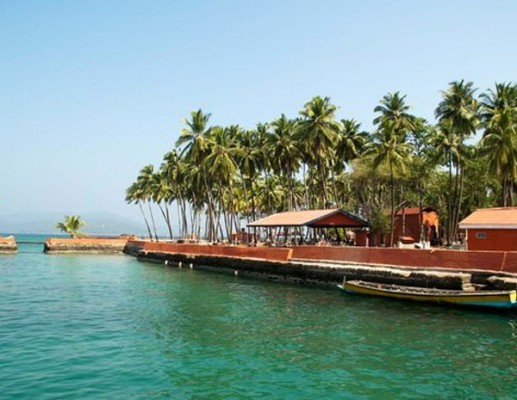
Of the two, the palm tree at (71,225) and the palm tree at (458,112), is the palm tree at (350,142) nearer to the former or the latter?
the palm tree at (458,112)

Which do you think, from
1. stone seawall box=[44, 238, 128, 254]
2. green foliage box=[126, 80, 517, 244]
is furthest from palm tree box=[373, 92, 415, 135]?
stone seawall box=[44, 238, 128, 254]

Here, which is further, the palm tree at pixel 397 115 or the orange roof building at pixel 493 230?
the palm tree at pixel 397 115

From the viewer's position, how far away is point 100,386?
44.7ft

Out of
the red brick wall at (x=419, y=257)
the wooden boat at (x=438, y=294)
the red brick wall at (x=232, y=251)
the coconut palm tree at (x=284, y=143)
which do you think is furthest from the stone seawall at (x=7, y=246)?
the wooden boat at (x=438, y=294)

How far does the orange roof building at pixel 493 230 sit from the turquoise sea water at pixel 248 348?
791cm

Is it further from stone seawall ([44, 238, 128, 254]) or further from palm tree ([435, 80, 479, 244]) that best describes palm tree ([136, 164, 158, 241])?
palm tree ([435, 80, 479, 244])

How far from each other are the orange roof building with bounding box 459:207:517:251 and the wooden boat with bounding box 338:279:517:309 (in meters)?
6.21

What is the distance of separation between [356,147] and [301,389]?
177 feet

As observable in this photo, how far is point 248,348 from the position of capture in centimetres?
1823

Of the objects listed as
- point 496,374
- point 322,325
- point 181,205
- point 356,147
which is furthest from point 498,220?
point 181,205

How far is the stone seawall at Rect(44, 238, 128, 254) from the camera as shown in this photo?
85.8 metres

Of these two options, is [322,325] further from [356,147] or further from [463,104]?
[356,147]

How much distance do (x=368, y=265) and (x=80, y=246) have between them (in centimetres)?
6479

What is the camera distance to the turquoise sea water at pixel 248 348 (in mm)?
13805
